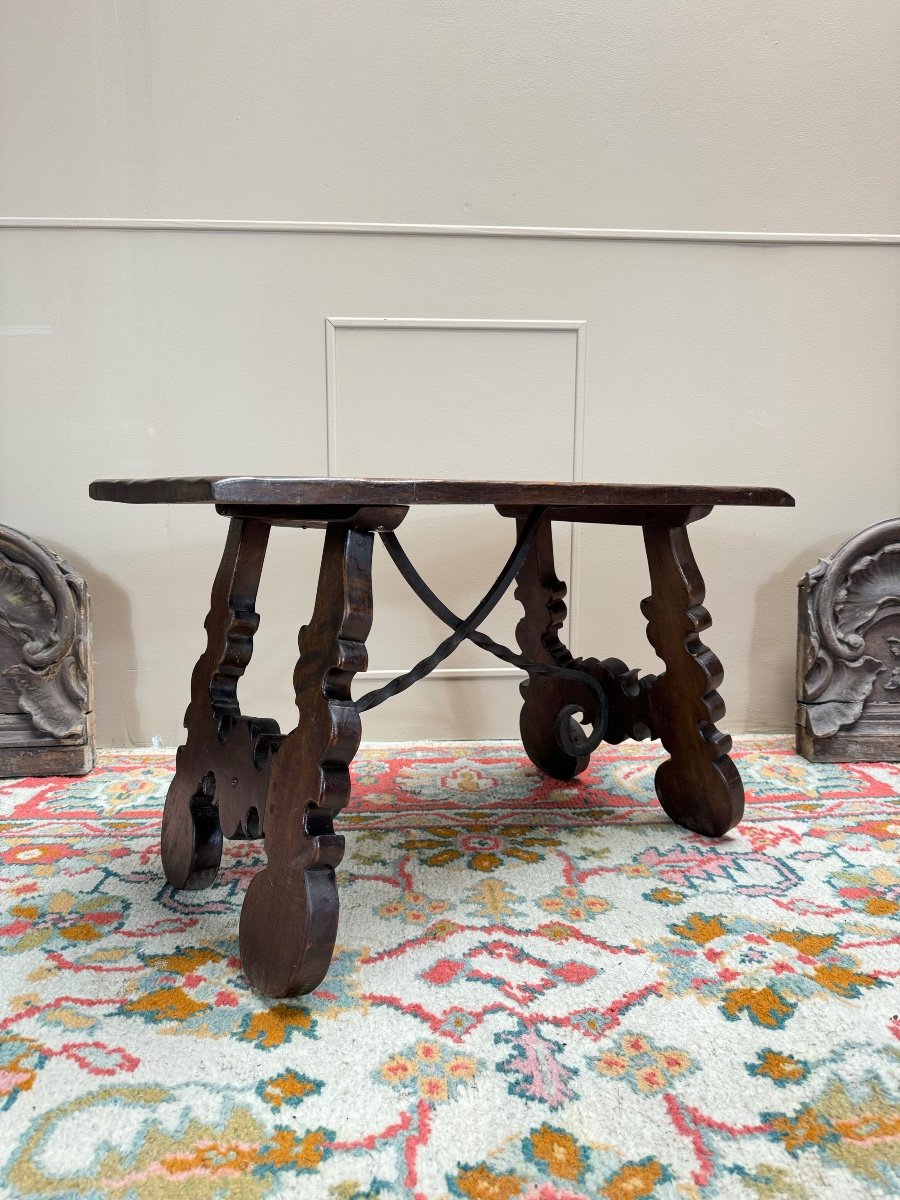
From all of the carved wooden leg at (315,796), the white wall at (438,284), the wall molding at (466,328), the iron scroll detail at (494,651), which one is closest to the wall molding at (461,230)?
the white wall at (438,284)

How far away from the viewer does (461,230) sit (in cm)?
240

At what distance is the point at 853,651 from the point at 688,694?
821mm

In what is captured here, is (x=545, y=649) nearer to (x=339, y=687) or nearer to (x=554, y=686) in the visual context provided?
(x=554, y=686)

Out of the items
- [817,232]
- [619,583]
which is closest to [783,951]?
[619,583]

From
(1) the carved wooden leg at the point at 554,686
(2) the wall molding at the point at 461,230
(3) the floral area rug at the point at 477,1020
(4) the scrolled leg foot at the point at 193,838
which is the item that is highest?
(2) the wall molding at the point at 461,230

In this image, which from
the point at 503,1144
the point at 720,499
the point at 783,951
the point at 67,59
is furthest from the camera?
the point at 67,59

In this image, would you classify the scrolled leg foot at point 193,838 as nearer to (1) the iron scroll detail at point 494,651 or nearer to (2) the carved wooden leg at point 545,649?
(1) the iron scroll detail at point 494,651

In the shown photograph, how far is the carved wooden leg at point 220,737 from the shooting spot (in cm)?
147

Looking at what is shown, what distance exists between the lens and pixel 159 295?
7.75 ft

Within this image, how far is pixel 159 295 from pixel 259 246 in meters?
0.30

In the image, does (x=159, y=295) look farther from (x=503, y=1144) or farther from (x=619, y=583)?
(x=503, y=1144)

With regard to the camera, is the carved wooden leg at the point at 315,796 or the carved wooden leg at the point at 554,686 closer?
the carved wooden leg at the point at 315,796

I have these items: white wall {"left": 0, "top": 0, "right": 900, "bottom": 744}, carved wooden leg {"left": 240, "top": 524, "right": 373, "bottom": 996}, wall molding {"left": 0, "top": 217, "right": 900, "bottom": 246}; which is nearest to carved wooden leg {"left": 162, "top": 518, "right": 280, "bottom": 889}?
carved wooden leg {"left": 240, "top": 524, "right": 373, "bottom": 996}

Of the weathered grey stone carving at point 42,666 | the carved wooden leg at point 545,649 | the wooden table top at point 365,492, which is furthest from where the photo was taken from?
the weathered grey stone carving at point 42,666
